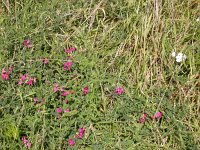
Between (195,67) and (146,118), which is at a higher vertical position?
(195,67)

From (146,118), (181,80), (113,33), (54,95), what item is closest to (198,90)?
(181,80)

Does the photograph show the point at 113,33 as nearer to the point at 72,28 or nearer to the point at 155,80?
the point at 72,28

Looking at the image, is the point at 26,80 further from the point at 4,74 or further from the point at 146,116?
the point at 146,116

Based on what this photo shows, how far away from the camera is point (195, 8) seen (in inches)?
120

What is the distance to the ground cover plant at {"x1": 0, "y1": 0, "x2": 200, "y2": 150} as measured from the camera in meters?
2.36

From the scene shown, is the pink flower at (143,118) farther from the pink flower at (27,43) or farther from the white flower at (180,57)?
the pink flower at (27,43)

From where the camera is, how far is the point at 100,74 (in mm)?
2604

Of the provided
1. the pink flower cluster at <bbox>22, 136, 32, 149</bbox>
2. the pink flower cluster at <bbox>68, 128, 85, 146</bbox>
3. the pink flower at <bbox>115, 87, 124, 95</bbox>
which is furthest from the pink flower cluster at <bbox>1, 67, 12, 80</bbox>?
the pink flower at <bbox>115, 87, 124, 95</bbox>

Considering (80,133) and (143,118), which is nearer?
(80,133)

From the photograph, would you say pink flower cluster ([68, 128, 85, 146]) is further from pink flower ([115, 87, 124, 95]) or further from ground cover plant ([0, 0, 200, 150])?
pink flower ([115, 87, 124, 95])

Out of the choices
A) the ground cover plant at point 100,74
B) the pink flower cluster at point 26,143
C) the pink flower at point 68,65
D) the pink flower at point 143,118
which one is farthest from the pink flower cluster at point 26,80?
the pink flower at point 143,118

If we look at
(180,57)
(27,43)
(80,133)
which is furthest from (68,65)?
(180,57)

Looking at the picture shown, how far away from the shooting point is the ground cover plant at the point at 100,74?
7.75 feet

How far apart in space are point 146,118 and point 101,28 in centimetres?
84
